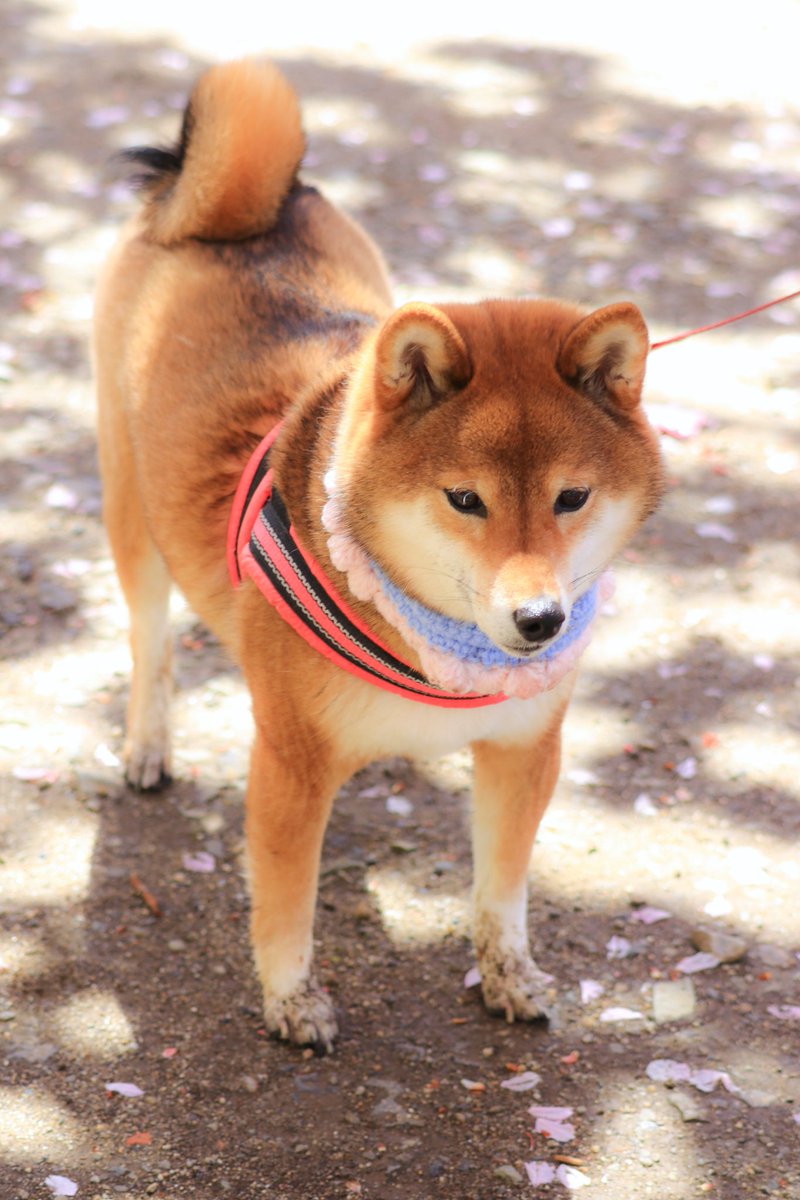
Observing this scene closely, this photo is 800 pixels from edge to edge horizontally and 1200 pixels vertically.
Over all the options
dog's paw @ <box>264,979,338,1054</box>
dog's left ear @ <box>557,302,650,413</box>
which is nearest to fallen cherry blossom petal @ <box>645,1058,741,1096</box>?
dog's paw @ <box>264,979,338,1054</box>

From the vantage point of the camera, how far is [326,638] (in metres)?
2.71

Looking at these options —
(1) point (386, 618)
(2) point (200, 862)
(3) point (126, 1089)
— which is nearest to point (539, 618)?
(1) point (386, 618)

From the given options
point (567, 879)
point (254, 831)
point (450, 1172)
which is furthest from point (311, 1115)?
point (567, 879)

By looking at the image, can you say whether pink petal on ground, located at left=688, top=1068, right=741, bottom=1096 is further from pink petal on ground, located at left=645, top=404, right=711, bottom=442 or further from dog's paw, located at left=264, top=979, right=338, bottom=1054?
pink petal on ground, located at left=645, top=404, right=711, bottom=442

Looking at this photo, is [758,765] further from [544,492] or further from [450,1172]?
[544,492]

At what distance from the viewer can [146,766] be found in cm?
388

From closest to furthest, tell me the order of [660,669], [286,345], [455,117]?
[286,345] → [660,669] → [455,117]

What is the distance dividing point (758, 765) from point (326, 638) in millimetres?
1804

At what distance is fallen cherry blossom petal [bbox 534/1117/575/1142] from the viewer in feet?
9.58

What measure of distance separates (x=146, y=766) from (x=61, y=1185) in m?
1.34

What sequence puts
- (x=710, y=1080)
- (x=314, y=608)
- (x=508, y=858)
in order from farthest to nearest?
(x=508, y=858) → (x=710, y=1080) → (x=314, y=608)

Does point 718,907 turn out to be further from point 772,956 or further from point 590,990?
point 590,990

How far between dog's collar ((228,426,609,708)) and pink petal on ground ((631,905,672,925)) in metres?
1.05

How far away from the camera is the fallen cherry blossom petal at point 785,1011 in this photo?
323 centimetres
